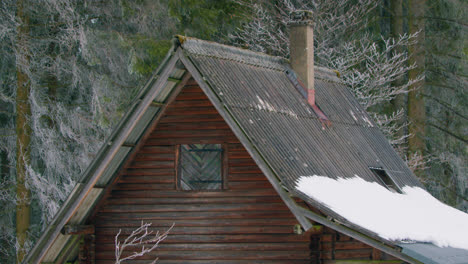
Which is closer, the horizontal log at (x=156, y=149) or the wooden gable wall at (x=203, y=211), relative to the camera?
the wooden gable wall at (x=203, y=211)

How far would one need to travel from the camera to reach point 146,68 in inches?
946

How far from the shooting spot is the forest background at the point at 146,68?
82.8ft

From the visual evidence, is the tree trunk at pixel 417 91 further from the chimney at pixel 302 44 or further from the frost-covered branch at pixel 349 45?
the chimney at pixel 302 44

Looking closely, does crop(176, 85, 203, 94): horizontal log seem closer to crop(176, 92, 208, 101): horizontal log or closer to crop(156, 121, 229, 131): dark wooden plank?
crop(176, 92, 208, 101): horizontal log

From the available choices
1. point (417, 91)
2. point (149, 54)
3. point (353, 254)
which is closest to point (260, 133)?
point (353, 254)

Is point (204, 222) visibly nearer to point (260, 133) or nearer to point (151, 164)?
point (151, 164)

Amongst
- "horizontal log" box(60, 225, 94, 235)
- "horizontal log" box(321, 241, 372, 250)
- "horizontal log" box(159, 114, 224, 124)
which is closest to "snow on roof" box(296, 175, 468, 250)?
"horizontal log" box(321, 241, 372, 250)

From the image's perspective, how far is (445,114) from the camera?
31781 mm

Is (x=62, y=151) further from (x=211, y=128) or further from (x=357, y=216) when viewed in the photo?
(x=357, y=216)

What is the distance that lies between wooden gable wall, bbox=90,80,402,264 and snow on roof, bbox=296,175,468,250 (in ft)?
2.33

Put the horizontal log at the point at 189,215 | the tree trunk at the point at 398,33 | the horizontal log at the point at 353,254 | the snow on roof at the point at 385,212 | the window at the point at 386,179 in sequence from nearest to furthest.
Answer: the snow on roof at the point at 385,212 → the horizontal log at the point at 353,254 → the horizontal log at the point at 189,215 → the window at the point at 386,179 → the tree trunk at the point at 398,33

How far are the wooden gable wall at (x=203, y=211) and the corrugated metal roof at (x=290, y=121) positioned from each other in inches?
29.3

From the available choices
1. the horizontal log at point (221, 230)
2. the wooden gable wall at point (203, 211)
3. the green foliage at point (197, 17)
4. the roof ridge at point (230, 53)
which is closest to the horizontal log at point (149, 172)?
the wooden gable wall at point (203, 211)

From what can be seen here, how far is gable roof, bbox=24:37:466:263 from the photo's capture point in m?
13.4
